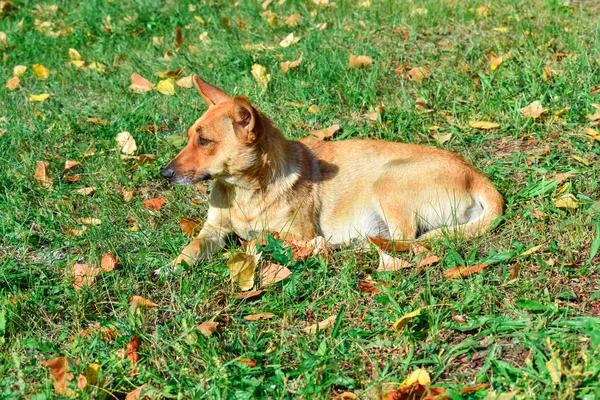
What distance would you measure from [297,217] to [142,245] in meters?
0.93

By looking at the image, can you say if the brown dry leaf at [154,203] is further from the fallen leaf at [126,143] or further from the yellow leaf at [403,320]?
the yellow leaf at [403,320]

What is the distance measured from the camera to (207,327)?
10.0ft

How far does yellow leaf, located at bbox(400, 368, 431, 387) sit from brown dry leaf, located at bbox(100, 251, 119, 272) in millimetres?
1696

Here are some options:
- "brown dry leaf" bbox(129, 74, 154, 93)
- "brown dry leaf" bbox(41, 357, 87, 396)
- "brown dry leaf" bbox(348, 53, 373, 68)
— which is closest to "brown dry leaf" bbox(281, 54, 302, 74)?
"brown dry leaf" bbox(348, 53, 373, 68)

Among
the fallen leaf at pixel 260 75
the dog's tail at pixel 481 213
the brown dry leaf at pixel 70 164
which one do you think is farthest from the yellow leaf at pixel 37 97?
the dog's tail at pixel 481 213

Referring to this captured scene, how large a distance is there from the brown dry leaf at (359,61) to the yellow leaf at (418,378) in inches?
137

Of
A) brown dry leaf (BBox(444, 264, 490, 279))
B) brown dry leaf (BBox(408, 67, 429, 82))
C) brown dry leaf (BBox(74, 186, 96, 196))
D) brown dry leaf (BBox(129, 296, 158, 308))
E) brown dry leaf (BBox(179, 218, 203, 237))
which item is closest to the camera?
brown dry leaf (BBox(129, 296, 158, 308))

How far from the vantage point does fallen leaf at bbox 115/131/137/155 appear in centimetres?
496

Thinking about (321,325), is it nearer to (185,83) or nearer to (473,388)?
(473,388)

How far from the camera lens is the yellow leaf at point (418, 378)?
2.70 meters

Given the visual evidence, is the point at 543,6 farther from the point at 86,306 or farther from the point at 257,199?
the point at 86,306

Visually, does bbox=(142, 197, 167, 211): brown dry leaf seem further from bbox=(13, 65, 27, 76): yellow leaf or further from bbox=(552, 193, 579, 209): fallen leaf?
bbox=(13, 65, 27, 76): yellow leaf

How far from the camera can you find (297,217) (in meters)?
4.14

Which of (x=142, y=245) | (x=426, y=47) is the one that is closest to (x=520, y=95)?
(x=426, y=47)
